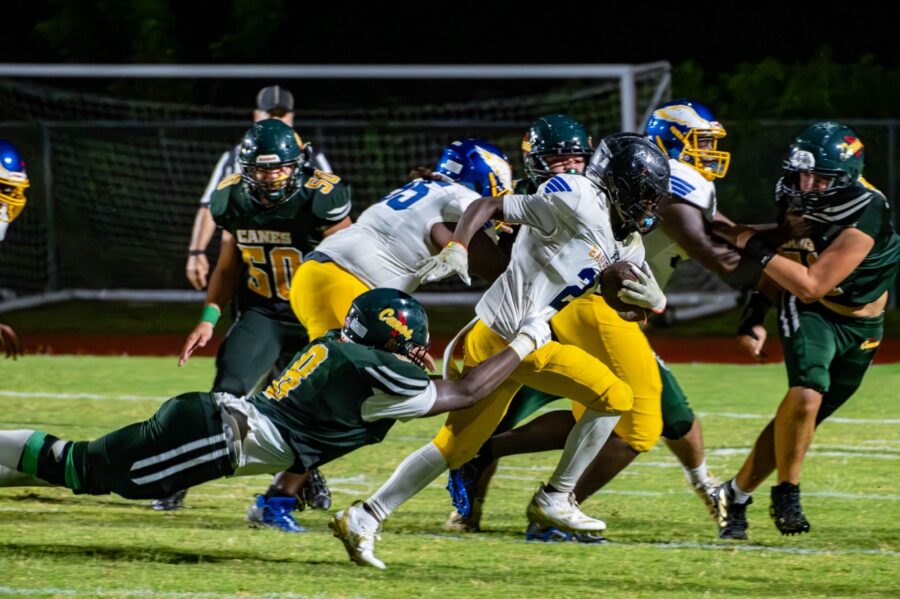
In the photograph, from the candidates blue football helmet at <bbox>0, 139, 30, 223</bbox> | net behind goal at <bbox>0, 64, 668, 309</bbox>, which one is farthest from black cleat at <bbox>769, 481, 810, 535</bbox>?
net behind goal at <bbox>0, 64, 668, 309</bbox>

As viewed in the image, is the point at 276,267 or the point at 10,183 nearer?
the point at 10,183

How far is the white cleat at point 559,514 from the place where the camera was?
575 centimetres

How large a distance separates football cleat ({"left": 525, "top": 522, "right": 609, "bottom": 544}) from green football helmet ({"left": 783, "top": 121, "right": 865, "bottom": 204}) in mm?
1464

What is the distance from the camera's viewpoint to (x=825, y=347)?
593 centimetres

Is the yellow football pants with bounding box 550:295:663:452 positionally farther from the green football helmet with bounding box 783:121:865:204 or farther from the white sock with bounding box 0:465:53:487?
the white sock with bounding box 0:465:53:487

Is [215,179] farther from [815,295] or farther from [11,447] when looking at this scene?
[815,295]

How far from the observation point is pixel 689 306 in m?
14.8

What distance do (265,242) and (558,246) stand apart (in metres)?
1.61

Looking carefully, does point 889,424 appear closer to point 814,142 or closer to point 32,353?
point 814,142

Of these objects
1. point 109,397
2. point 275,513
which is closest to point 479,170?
point 275,513

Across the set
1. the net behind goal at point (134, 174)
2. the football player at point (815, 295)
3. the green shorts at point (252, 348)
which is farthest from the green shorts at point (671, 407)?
the net behind goal at point (134, 174)

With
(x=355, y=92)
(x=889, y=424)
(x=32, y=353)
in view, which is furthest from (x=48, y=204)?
(x=889, y=424)

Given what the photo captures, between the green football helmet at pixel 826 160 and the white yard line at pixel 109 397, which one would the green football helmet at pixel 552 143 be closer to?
the green football helmet at pixel 826 160

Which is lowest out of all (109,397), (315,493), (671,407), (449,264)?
(109,397)
